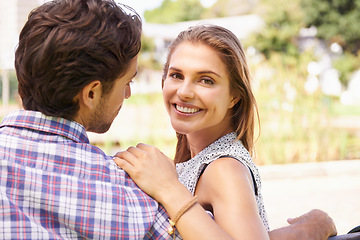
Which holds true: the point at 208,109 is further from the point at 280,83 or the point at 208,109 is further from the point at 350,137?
the point at 350,137

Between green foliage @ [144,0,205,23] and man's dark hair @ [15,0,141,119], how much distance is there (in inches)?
2388

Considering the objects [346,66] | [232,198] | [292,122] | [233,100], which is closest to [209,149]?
[233,100]

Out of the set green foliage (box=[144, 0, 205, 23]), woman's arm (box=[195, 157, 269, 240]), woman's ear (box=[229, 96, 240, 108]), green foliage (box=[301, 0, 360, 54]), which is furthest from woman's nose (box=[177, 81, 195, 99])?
green foliage (box=[144, 0, 205, 23])

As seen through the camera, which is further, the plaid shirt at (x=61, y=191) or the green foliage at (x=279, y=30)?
the green foliage at (x=279, y=30)

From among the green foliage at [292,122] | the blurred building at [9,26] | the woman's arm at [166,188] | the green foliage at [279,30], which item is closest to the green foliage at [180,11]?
the green foliage at [279,30]

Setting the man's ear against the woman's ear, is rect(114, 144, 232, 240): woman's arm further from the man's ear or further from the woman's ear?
the woman's ear

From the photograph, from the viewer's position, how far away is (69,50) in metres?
1.31

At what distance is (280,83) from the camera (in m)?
9.00

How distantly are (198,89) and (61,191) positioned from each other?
768mm

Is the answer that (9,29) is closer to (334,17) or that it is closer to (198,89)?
(198,89)

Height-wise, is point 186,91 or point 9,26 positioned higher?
point 186,91

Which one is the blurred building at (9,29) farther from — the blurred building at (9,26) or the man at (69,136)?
the man at (69,136)

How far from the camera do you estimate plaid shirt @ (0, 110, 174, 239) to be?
1229 mm

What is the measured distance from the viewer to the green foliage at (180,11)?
2480 inches
